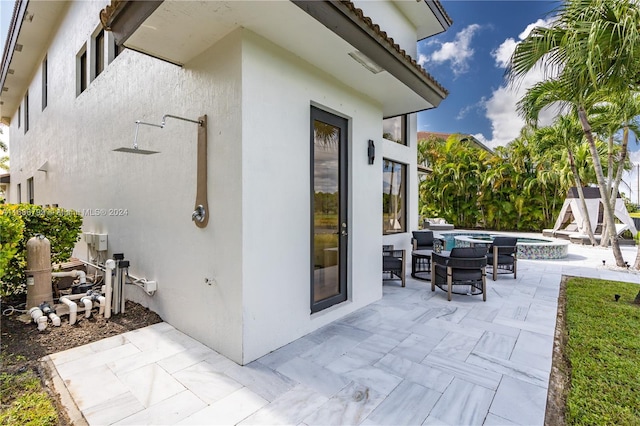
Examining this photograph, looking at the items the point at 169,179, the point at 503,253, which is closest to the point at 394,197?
the point at 503,253

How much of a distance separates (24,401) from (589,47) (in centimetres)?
818

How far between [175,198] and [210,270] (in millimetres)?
1337

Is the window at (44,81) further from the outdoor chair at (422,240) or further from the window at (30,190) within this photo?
the outdoor chair at (422,240)

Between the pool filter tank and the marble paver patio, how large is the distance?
6.83 feet

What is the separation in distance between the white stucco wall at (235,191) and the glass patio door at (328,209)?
0.18m

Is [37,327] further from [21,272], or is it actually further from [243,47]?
[243,47]

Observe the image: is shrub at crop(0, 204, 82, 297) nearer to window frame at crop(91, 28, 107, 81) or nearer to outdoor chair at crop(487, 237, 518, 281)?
window frame at crop(91, 28, 107, 81)

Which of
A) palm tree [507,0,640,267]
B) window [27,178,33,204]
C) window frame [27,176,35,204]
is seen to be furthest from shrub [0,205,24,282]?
window [27,178,33,204]

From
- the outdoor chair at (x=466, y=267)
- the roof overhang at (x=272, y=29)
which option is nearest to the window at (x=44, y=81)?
the roof overhang at (x=272, y=29)

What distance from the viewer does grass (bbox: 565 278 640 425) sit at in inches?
109

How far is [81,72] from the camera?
8820 millimetres

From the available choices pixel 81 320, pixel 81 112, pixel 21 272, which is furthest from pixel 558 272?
pixel 81 112

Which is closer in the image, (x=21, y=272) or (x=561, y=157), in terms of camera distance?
(x=21, y=272)

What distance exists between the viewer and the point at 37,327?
4.65 m
